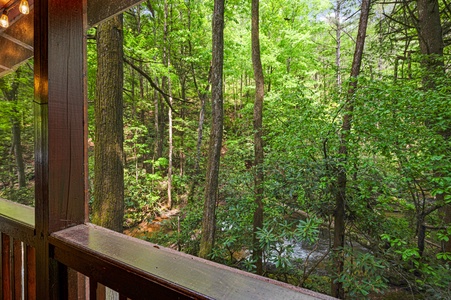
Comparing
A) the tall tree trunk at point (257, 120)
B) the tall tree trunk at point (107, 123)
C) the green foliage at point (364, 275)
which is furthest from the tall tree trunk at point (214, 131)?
the green foliage at point (364, 275)

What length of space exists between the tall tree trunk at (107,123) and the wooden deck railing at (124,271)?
224cm

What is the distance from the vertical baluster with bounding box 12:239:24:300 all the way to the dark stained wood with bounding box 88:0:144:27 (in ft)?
4.01

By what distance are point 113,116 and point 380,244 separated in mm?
4459

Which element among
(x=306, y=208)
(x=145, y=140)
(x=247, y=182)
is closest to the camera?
(x=306, y=208)

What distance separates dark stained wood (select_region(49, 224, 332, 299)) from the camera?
21.2 inches

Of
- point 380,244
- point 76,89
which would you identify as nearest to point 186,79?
point 380,244

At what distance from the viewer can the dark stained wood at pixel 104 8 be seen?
46.6 inches

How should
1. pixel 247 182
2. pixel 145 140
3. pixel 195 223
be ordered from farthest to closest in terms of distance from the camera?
pixel 145 140 < pixel 195 223 < pixel 247 182

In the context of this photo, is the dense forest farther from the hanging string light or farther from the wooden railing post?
the hanging string light

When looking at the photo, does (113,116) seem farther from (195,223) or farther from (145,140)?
(145,140)

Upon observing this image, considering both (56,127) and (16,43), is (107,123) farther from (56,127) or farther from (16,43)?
(56,127)

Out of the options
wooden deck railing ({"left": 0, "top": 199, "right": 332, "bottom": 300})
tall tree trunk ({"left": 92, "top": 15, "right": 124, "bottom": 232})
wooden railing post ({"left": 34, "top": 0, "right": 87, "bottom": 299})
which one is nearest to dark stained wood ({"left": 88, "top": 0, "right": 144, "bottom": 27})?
wooden railing post ({"left": 34, "top": 0, "right": 87, "bottom": 299})

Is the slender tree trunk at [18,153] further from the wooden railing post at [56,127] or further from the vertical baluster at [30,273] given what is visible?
the wooden railing post at [56,127]

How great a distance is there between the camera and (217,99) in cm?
492
